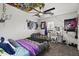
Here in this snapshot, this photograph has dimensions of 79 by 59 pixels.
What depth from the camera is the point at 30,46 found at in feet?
5.52

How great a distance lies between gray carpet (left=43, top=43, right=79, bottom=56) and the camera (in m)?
1.64

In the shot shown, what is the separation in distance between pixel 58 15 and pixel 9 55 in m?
0.88

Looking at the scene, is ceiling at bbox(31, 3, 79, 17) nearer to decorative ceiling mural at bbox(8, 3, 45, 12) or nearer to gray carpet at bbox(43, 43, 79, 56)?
decorative ceiling mural at bbox(8, 3, 45, 12)

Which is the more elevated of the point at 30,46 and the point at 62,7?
the point at 62,7

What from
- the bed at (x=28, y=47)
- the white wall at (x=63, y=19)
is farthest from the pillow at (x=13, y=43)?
the white wall at (x=63, y=19)

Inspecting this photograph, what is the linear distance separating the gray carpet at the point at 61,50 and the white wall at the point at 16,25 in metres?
0.36

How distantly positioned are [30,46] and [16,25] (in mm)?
360

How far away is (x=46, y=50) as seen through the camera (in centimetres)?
167

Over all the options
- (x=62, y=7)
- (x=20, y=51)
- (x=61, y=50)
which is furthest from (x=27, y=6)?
(x=61, y=50)

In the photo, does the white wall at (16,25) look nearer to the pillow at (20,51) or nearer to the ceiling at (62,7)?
the pillow at (20,51)

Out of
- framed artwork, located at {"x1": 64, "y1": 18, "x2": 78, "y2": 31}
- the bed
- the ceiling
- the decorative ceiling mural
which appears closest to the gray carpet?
the bed

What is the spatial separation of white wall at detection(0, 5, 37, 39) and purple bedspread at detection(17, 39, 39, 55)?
7 cm

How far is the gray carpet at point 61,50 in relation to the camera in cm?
164

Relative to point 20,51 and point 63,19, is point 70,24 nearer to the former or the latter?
point 63,19
